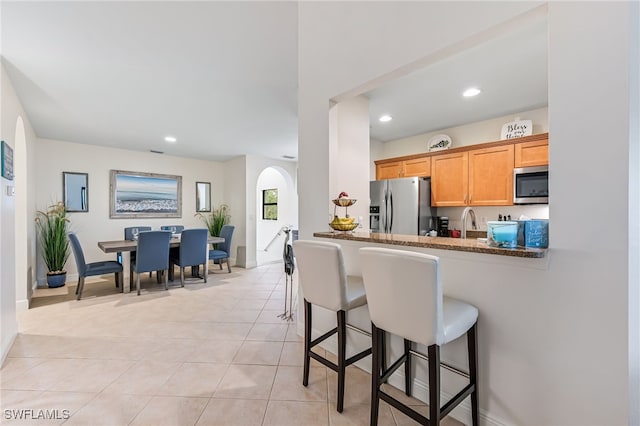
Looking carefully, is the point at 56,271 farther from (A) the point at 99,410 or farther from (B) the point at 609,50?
(B) the point at 609,50

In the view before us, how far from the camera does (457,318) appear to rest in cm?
139

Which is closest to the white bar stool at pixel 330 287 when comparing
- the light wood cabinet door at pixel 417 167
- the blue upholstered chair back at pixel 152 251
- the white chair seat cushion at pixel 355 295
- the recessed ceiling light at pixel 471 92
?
the white chair seat cushion at pixel 355 295

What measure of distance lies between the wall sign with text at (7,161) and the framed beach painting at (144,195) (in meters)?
3.05

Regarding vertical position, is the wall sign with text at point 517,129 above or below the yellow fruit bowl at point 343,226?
above

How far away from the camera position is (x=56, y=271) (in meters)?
4.62

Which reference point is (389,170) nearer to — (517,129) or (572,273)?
(517,129)

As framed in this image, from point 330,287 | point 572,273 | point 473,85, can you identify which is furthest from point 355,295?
point 473,85

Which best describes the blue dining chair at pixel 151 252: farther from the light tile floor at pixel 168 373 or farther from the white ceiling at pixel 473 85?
the white ceiling at pixel 473 85

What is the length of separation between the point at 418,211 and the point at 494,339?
8.31 ft

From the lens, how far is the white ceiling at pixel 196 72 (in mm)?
2074

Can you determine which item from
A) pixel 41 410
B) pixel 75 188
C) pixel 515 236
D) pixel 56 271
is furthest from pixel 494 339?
pixel 75 188

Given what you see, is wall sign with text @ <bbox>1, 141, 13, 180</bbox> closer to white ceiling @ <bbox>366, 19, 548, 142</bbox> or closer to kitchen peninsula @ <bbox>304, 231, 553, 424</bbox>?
kitchen peninsula @ <bbox>304, 231, 553, 424</bbox>

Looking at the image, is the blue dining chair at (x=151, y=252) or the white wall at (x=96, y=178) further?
the white wall at (x=96, y=178)

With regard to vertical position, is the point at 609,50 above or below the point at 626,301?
above
